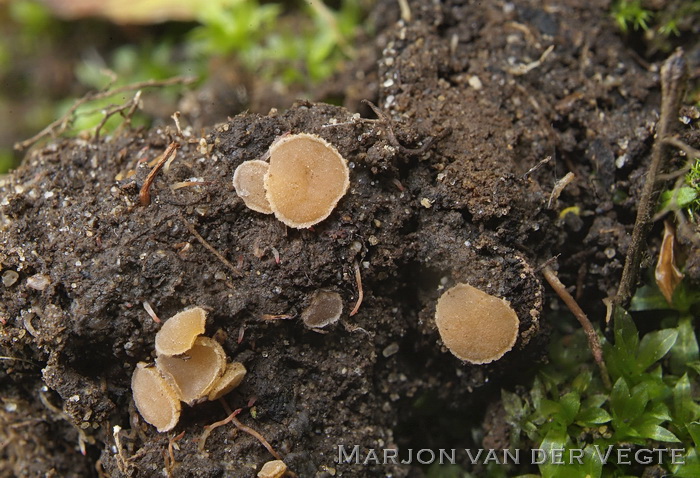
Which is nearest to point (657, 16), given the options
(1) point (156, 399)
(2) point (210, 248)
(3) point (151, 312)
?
(2) point (210, 248)

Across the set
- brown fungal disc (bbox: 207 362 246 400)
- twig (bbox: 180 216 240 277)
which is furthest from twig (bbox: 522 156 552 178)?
brown fungal disc (bbox: 207 362 246 400)

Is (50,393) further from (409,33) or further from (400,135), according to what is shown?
(409,33)

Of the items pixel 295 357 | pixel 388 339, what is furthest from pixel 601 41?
pixel 295 357

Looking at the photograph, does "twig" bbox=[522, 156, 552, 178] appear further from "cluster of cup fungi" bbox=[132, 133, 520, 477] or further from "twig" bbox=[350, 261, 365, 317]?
"twig" bbox=[350, 261, 365, 317]

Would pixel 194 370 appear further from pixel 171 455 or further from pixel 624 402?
pixel 624 402

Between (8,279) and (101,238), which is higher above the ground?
(101,238)

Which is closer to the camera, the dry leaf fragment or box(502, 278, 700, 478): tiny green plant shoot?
box(502, 278, 700, 478): tiny green plant shoot
